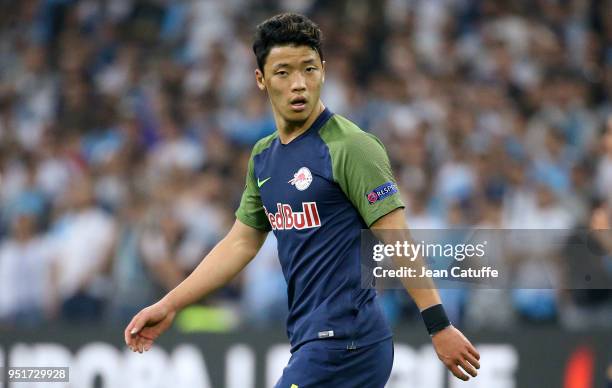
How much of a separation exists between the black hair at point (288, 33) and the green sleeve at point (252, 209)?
0.63m

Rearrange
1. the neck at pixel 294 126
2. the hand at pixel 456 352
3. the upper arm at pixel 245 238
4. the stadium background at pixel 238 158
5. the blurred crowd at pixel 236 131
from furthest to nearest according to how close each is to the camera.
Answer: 1. the blurred crowd at pixel 236 131
2. the stadium background at pixel 238 158
3. the upper arm at pixel 245 238
4. the neck at pixel 294 126
5. the hand at pixel 456 352

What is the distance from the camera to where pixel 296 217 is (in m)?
4.91

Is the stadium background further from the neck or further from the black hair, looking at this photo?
the black hair

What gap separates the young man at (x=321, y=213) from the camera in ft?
15.5

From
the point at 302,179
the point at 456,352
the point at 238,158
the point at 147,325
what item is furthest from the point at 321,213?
the point at 238,158

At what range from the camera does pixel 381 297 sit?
32.1 feet

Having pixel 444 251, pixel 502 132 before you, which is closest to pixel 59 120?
pixel 502 132

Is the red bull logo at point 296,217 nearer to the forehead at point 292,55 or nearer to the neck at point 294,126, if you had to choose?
the neck at point 294,126

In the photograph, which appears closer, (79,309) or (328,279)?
(328,279)

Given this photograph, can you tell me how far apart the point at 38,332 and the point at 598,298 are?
4.44m

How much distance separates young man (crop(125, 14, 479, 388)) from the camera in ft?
15.5

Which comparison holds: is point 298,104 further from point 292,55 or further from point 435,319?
point 435,319

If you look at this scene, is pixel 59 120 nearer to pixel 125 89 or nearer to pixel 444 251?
pixel 125 89

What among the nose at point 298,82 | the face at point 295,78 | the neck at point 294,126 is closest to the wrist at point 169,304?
the neck at point 294,126
